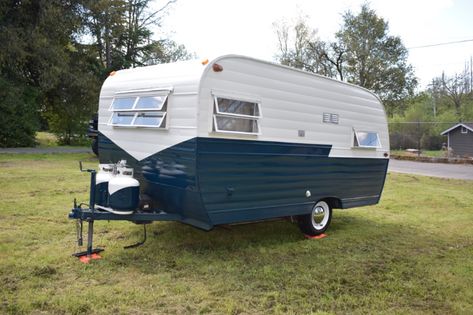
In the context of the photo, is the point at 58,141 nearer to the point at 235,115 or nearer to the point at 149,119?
the point at 149,119

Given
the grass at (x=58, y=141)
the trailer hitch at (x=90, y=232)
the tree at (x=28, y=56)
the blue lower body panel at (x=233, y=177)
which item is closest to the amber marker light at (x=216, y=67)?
the blue lower body panel at (x=233, y=177)

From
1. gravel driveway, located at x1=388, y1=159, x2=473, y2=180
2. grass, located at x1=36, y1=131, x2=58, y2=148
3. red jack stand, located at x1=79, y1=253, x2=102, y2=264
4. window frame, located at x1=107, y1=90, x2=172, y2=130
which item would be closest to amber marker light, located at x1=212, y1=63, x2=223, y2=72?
window frame, located at x1=107, y1=90, x2=172, y2=130

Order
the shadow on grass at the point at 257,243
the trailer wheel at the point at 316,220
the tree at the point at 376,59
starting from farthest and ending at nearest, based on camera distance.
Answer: the tree at the point at 376,59, the trailer wheel at the point at 316,220, the shadow on grass at the point at 257,243

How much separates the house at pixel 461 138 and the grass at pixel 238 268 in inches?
1024

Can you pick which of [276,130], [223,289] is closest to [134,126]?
[276,130]

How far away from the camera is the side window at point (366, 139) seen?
22.4 ft

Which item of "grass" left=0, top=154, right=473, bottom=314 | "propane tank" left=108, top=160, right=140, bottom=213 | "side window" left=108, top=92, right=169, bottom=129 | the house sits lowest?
"grass" left=0, top=154, right=473, bottom=314

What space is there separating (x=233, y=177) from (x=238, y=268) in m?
1.08

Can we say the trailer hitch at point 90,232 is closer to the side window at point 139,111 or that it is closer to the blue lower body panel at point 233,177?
the blue lower body panel at point 233,177

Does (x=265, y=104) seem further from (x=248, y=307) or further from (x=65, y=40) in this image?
(x=65, y=40)

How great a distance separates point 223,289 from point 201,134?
168 cm

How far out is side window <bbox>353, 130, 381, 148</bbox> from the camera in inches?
269

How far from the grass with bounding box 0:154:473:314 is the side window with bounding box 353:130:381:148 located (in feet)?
4.78

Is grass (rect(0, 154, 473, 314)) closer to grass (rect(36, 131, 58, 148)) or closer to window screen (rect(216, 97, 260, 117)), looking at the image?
window screen (rect(216, 97, 260, 117))
